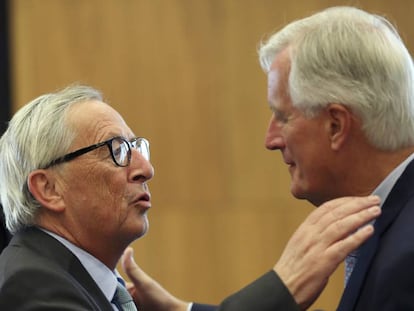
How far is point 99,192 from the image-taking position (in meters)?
2.45

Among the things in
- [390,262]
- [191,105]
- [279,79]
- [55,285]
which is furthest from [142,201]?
[191,105]

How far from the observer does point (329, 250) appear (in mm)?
1968

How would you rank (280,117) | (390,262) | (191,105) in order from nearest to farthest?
(390,262), (280,117), (191,105)

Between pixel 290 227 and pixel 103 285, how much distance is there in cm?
245

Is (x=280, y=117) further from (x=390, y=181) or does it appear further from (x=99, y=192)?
(x=99, y=192)

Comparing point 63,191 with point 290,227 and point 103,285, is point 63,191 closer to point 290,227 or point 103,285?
point 103,285

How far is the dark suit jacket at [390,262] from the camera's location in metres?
1.84

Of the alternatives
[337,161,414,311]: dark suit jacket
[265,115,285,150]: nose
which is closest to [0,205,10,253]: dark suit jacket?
[265,115,285,150]: nose

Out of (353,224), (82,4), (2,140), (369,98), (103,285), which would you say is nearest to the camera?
(353,224)

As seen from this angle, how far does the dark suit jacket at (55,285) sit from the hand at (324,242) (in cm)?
4

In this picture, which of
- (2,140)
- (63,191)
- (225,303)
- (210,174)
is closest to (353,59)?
(225,303)

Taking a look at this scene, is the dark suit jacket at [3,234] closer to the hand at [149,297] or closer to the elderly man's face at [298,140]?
the hand at [149,297]

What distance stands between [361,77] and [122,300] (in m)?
0.87

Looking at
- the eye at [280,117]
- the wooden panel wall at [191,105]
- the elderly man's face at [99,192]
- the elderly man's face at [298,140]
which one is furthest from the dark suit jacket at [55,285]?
the wooden panel wall at [191,105]
